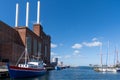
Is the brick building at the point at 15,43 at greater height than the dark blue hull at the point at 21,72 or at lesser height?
greater

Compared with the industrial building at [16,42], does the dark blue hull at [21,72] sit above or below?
below

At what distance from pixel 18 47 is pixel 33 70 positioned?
39682 millimetres

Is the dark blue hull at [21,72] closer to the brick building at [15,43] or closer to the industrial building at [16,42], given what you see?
the industrial building at [16,42]

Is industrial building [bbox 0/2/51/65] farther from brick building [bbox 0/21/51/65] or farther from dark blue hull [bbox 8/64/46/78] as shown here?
dark blue hull [bbox 8/64/46/78]

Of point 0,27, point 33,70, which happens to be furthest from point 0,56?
point 33,70

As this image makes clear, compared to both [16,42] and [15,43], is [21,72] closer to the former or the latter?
[15,43]

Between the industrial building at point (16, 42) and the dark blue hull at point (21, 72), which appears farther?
the industrial building at point (16, 42)

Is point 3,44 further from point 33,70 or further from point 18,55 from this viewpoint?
point 33,70

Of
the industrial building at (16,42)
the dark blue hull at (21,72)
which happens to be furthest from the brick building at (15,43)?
the dark blue hull at (21,72)

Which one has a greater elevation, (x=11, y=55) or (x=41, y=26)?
(x=41, y=26)

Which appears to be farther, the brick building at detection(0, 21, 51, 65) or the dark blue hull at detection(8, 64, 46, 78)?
the brick building at detection(0, 21, 51, 65)

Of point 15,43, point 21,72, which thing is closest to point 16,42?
point 15,43

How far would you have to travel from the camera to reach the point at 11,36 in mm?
116625

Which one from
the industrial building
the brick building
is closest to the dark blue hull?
the industrial building
